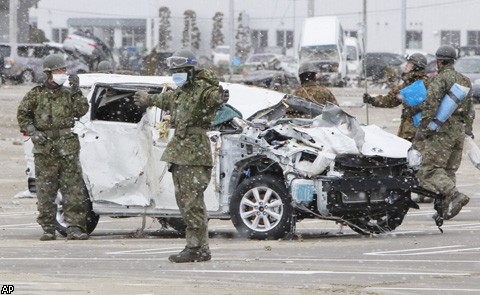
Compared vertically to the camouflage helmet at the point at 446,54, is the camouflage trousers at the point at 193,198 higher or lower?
lower

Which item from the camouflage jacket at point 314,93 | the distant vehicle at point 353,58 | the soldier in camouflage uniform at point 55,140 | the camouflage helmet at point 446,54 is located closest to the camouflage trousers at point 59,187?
the soldier in camouflage uniform at point 55,140

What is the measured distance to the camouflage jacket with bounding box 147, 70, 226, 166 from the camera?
12.0m

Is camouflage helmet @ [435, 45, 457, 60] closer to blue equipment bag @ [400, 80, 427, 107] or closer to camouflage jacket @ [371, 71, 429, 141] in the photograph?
blue equipment bag @ [400, 80, 427, 107]

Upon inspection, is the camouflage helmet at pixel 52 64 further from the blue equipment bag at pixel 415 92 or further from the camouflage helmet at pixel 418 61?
the camouflage helmet at pixel 418 61

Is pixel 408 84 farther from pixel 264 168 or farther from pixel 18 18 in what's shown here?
pixel 18 18

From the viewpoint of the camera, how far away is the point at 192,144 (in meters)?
12.1

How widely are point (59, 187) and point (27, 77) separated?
3797 centimetres

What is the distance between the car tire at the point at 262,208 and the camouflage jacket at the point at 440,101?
235 cm

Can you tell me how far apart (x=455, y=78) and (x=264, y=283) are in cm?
607

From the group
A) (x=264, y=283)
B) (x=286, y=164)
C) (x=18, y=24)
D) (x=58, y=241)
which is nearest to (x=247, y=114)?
(x=286, y=164)

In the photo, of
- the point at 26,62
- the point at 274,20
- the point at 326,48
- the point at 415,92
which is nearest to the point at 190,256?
the point at 415,92

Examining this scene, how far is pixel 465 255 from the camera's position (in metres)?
12.5

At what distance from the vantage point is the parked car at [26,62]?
51438 mm

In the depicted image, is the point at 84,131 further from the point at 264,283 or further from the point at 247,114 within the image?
the point at 264,283
